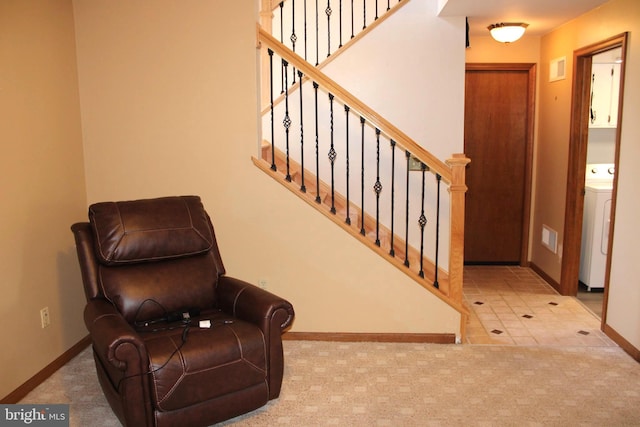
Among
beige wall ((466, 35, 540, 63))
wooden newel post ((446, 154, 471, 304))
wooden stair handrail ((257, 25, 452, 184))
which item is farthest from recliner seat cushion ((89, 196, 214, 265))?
beige wall ((466, 35, 540, 63))

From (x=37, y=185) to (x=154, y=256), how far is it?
2.64 feet

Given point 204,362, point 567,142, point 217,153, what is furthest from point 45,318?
point 567,142

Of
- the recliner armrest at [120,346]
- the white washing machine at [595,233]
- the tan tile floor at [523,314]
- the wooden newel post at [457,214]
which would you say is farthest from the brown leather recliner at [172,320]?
the white washing machine at [595,233]

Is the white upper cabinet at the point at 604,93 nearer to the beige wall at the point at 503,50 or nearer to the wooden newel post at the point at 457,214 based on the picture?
the beige wall at the point at 503,50

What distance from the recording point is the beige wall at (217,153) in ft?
11.9

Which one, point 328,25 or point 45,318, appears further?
point 328,25

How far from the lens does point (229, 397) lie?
8.83 ft

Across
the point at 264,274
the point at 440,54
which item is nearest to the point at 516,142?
the point at 440,54

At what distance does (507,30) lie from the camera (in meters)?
4.56

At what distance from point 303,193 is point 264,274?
61cm

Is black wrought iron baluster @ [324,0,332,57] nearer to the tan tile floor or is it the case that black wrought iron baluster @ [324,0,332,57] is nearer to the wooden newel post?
the wooden newel post

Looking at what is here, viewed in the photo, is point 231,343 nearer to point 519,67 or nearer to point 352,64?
point 352,64

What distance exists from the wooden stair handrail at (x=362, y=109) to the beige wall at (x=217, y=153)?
227 millimetres

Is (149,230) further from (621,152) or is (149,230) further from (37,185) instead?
(621,152)
